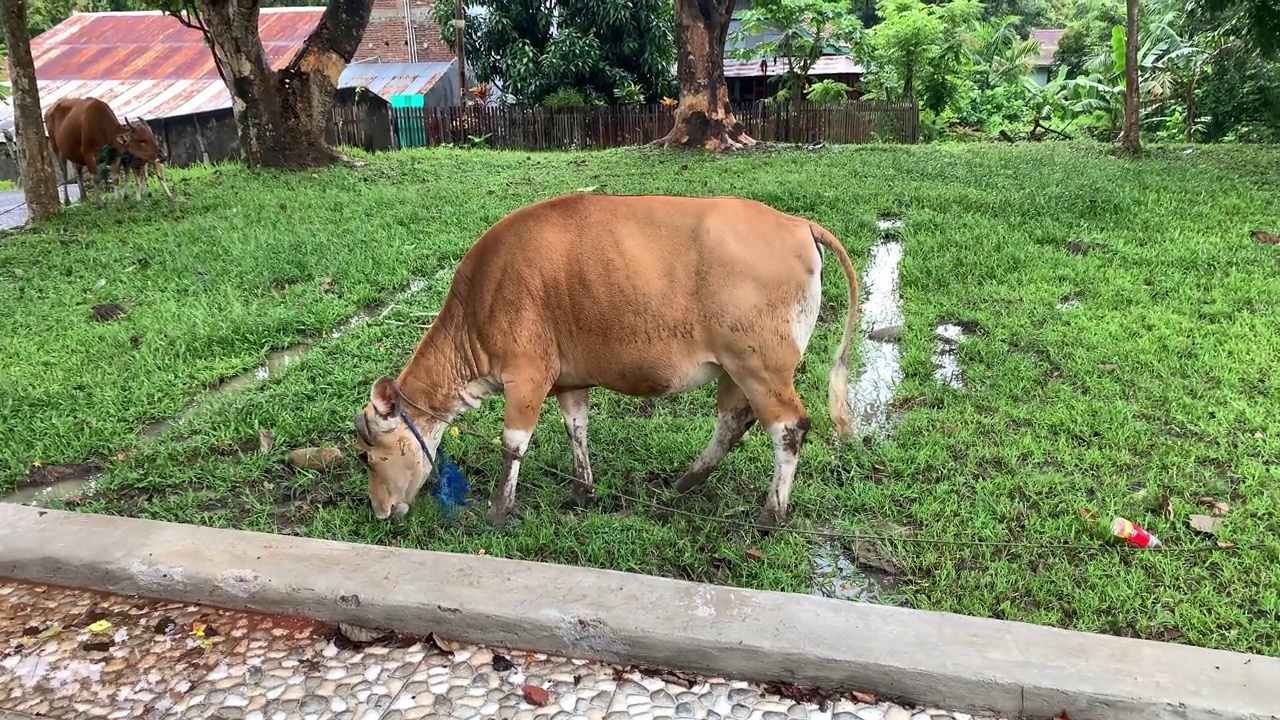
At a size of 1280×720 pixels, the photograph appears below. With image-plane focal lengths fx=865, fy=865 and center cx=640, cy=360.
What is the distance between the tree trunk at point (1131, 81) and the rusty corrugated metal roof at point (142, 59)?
17.1 metres

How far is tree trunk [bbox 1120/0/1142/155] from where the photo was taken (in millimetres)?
11891

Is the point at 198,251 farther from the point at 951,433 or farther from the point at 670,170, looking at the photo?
the point at 951,433

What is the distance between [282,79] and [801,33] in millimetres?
12757

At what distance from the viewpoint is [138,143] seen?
36.2ft

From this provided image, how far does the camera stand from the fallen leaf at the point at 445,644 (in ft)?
10.5

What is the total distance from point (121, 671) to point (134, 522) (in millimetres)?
867

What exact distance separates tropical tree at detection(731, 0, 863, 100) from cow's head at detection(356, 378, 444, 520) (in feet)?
58.6

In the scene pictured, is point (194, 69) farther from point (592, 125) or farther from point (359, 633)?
point (359, 633)

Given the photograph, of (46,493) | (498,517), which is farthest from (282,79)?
(498,517)

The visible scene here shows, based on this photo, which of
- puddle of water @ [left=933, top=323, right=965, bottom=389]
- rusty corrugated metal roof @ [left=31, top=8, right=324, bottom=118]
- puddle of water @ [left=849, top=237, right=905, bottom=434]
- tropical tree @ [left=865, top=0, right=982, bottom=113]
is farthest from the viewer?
rusty corrugated metal roof @ [left=31, top=8, right=324, bottom=118]

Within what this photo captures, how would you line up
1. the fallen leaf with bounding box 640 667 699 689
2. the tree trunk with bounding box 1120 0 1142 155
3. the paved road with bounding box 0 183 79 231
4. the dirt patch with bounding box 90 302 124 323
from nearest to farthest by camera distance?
the fallen leaf with bounding box 640 667 699 689
the dirt patch with bounding box 90 302 124 323
the paved road with bounding box 0 183 79 231
the tree trunk with bounding box 1120 0 1142 155

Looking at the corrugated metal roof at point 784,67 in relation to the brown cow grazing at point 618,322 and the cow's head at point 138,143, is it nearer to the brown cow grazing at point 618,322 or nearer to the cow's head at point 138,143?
the cow's head at point 138,143

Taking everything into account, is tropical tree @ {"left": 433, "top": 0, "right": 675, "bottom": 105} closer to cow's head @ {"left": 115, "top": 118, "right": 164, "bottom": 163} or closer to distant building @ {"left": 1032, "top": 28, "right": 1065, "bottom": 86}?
cow's head @ {"left": 115, "top": 118, "right": 164, "bottom": 163}

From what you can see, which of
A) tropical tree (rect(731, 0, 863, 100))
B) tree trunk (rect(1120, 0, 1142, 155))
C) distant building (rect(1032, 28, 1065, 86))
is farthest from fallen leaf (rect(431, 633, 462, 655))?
distant building (rect(1032, 28, 1065, 86))
